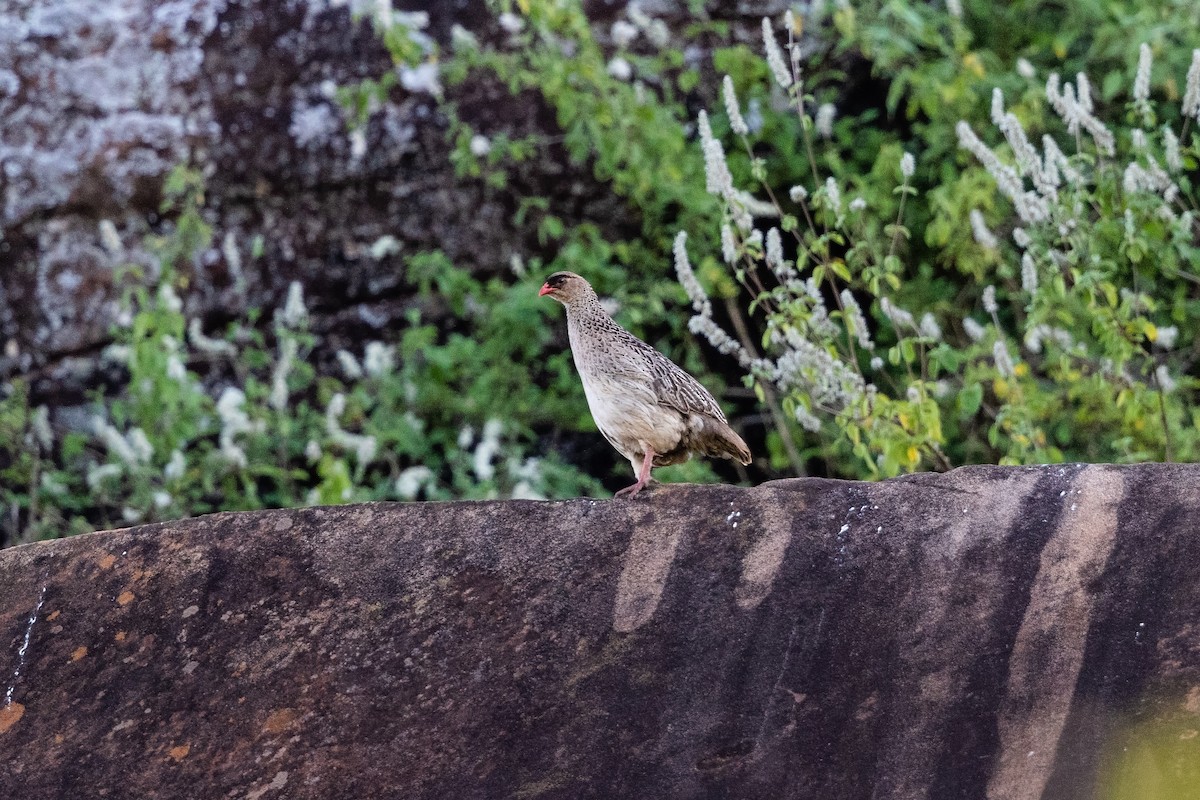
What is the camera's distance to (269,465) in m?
6.78

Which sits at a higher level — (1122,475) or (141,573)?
(141,573)

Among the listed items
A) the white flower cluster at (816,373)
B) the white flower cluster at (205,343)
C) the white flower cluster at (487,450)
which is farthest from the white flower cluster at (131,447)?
the white flower cluster at (816,373)

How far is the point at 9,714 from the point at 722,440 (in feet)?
6.94

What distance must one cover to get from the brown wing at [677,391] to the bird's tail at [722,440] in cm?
3

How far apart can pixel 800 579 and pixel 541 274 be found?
3866 millimetres

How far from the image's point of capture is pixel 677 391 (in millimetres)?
4449

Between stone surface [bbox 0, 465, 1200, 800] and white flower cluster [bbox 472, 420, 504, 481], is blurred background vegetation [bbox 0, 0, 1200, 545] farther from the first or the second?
stone surface [bbox 0, 465, 1200, 800]

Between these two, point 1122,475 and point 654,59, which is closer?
point 1122,475

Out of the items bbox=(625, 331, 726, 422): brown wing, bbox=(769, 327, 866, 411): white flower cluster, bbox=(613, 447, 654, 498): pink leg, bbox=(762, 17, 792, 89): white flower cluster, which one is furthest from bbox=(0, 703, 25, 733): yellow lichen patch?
bbox=(762, 17, 792, 89): white flower cluster

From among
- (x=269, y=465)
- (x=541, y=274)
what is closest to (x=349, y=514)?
(x=269, y=465)

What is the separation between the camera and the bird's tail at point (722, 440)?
4523 mm

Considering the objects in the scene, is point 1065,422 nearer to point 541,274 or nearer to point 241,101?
point 541,274

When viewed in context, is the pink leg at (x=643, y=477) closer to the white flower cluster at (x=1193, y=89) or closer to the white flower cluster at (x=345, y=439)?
the white flower cluster at (x=1193, y=89)

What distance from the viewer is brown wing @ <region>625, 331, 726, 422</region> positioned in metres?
4.43
